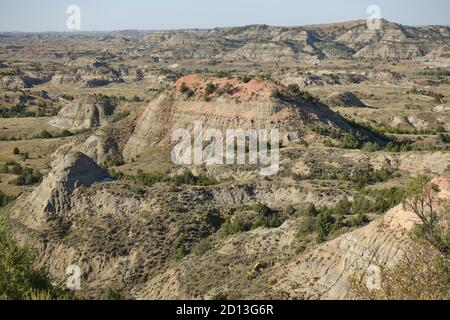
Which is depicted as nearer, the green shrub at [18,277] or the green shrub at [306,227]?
the green shrub at [18,277]

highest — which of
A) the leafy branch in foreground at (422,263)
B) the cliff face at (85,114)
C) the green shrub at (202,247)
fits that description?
the leafy branch in foreground at (422,263)

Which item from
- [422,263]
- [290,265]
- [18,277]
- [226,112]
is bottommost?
[290,265]

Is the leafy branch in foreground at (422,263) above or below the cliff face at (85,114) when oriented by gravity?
above

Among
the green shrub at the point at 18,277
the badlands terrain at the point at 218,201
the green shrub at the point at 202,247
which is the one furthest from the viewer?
the green shrub at the point at 202,247

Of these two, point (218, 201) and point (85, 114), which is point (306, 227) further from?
point (85, 114)

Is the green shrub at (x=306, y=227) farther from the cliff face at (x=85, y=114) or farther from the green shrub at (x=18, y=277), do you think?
the cliff face at (x=85, y=114)

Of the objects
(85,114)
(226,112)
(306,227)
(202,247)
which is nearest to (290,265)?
(306,227)

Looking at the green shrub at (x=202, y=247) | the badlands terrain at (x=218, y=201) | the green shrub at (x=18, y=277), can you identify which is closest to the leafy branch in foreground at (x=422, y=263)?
the badlands terrain at (x=218, y=201)

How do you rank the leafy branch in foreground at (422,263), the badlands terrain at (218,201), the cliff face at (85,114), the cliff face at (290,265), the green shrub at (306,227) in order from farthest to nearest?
the cliff face at (85,114) → the green shrub at (306,227) → the badlands terrain at (218,201) → the cliff face at (290,265) → the leafy branch in foreground at (422,263)
